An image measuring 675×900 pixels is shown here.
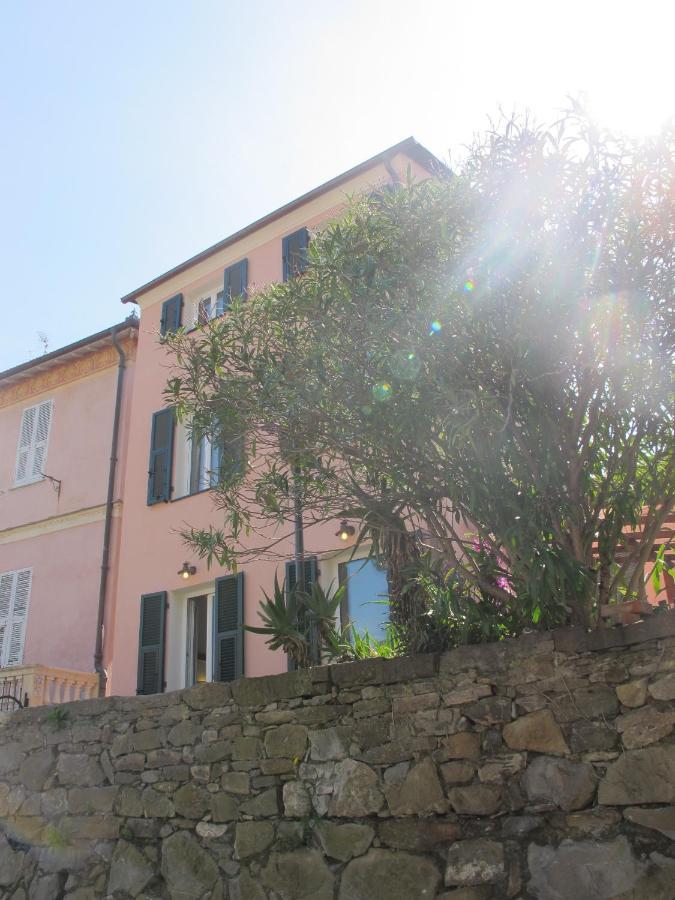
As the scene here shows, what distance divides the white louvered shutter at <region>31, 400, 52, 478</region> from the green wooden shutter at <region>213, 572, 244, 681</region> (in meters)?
4.80

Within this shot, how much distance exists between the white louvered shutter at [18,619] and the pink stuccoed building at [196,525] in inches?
78.3

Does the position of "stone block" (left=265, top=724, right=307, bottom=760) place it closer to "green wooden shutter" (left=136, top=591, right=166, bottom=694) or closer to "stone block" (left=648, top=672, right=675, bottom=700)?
"stone block" (left=648, top=672, right=675, bottom=700)

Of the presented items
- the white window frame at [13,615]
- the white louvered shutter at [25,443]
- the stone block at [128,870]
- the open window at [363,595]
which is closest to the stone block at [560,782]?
the stone block at [128,870]

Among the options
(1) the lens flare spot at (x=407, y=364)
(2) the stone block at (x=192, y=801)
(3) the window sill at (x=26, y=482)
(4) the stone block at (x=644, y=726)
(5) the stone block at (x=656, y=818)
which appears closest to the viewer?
(5) the stone block at (x=656, y=818)

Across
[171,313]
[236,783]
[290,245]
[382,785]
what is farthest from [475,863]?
[171,313]

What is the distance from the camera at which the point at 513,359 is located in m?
4.61

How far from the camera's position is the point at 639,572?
495 cm

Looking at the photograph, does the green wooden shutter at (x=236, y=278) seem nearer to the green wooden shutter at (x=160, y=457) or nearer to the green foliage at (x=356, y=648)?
the green wooden shutter at (x=160, y=457)

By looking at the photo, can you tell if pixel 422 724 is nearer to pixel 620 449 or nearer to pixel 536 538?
pixel 536 538

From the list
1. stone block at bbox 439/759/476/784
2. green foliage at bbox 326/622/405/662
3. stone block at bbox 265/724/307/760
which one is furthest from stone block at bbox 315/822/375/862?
green foliage at bbox 326/622/405/662

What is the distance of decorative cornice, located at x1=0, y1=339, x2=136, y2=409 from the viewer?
521 inches

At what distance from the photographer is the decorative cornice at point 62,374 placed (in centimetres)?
1323

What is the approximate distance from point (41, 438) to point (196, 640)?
205 inches

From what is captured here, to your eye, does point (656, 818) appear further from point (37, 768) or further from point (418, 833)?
point (37, 768)
